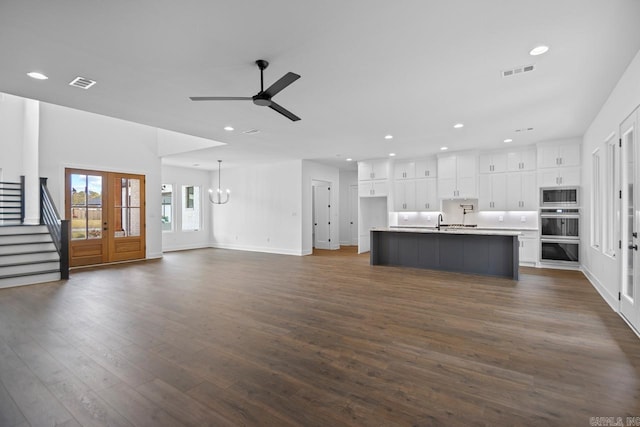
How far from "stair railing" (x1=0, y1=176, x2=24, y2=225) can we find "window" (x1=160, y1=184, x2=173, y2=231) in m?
3.87

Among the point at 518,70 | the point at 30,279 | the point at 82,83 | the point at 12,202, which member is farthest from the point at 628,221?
the point at 12,202

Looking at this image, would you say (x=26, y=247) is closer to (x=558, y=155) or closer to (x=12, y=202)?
(x=12, y=202)

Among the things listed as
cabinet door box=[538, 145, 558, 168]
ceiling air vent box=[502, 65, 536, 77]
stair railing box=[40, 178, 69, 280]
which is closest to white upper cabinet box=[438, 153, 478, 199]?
cabinet door box=[538, 145, 558, 168]

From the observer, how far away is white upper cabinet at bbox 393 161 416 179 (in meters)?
8.94

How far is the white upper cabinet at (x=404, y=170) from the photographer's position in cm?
894

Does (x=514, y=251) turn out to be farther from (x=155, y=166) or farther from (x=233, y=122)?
(x=155, y=166)

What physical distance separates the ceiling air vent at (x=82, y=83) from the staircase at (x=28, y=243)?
3.53m

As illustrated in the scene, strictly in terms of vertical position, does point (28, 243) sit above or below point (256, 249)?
above

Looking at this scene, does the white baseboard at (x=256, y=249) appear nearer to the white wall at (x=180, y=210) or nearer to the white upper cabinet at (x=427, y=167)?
the white wall at (x=180, y=210)

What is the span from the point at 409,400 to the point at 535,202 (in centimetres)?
698

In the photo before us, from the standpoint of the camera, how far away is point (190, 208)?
36.6ft

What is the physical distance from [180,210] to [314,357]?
30.9 ft

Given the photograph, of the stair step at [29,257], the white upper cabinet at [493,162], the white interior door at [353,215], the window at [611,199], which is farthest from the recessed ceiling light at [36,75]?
the white interior door at [353,215]

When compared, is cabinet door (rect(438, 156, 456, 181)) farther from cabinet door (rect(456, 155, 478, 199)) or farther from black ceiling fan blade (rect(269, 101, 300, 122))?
black ceiling fan blade (rect(269, 101, 300, 122))
